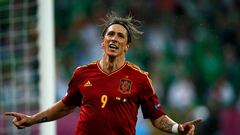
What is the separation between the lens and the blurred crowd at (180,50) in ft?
41.7

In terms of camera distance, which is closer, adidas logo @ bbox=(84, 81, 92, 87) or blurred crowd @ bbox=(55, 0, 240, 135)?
adidas logo @ bbox=(84, 81, 92, 87)

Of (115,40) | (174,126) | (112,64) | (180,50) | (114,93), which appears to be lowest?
(174,126)

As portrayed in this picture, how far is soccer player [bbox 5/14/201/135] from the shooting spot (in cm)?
680

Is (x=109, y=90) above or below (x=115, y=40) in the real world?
below

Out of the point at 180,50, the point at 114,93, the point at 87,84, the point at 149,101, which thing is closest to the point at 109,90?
the point at 114,93

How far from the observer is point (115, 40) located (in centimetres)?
689

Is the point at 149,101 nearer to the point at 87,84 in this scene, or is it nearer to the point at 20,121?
the point at 87,84

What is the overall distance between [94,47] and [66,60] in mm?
569

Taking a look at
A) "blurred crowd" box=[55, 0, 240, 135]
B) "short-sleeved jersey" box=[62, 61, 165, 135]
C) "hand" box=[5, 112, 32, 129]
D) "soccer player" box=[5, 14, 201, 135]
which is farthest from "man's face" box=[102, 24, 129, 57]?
"blurred crowd" box=[55, 0, 240, 135]

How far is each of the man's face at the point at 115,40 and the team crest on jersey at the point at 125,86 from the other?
23cm

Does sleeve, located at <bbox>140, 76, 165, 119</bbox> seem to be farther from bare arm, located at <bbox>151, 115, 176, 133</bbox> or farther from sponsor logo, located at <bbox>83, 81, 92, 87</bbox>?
sponsor logo, located at <bbox>83, 81, 92, 87</bbox>

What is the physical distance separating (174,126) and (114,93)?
58cm

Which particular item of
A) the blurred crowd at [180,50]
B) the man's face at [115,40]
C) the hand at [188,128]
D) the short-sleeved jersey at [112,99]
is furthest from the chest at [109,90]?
the blurred crowd at [180,50]

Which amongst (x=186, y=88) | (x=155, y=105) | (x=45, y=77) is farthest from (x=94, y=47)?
(x=155, y=105)
